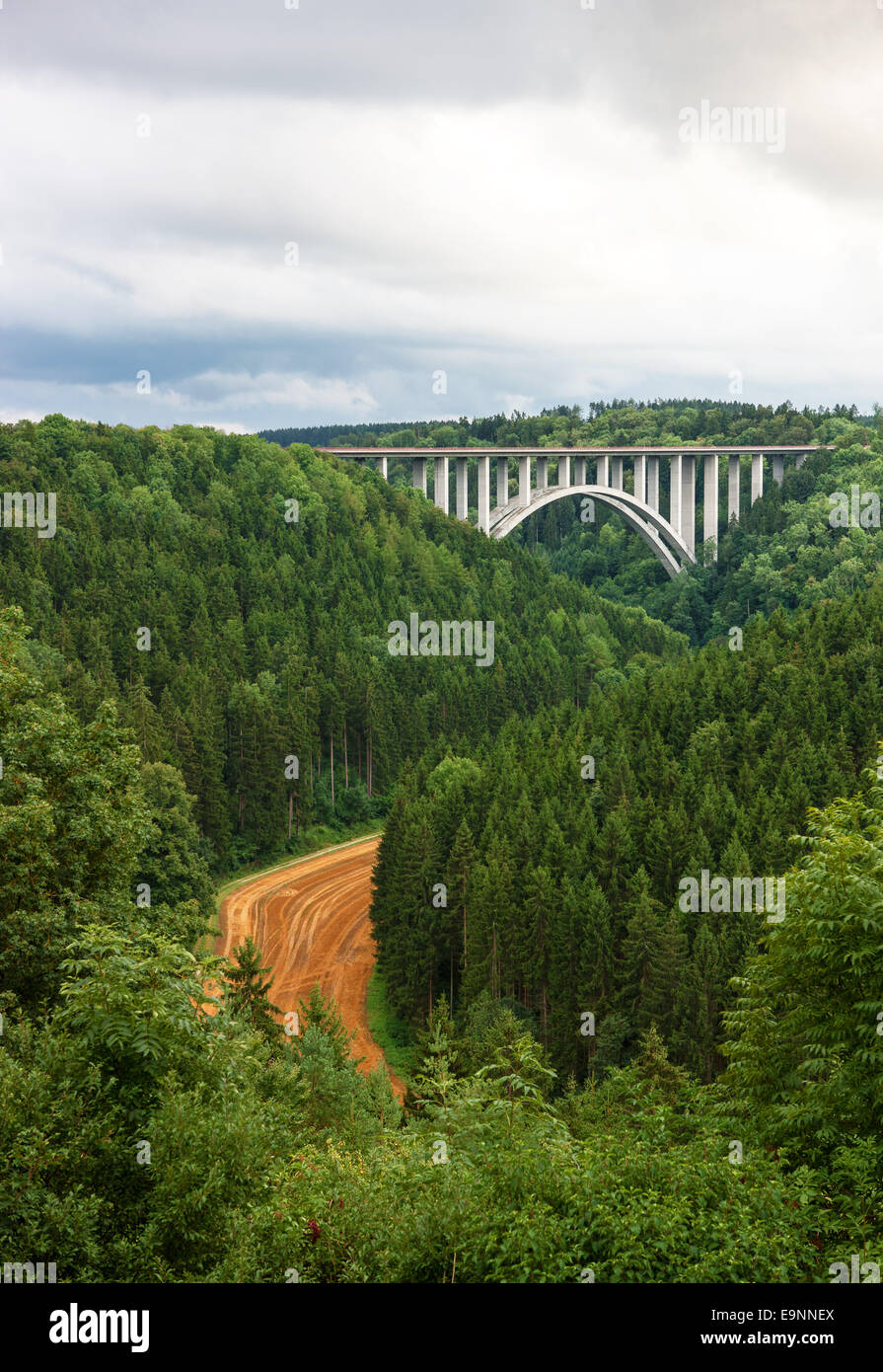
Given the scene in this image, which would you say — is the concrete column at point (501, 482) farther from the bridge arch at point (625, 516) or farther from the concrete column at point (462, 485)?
the concrete column at point (462, 485)

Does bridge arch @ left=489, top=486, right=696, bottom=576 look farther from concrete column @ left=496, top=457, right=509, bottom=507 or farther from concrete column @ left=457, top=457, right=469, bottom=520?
concrete column @ left=457, top=457, right=469, bottom=520

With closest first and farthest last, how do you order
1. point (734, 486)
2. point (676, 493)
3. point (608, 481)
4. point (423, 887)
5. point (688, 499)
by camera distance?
point (423, 887) → point (608, 481) → point (676, 493) → point (688, 499) → point (734, 486)

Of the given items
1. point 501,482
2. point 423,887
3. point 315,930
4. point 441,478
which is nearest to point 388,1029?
point 423,887

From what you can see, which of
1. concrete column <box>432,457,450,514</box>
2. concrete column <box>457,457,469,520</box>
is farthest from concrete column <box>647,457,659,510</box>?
concrete column <box>432,457,450,514</box>

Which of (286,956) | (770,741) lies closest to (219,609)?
(286,956)

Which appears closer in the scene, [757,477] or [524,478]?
[524,478]

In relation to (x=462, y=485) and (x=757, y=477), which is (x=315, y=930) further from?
(x=757, y=477)

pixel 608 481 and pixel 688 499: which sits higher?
pixel 608 481

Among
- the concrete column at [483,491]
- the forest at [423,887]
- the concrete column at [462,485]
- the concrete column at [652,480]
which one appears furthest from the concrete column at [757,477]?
the concrete column at [483,491]
